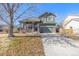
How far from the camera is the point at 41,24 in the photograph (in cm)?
182

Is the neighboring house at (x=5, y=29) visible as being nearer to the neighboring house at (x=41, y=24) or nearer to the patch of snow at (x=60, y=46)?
the neighboring house at (x=41, y=24)

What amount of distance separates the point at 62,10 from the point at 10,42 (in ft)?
1.88

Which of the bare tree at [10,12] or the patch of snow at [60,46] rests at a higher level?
the bare tree at [10,12]

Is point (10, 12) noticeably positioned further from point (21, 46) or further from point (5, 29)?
point (21, 46)

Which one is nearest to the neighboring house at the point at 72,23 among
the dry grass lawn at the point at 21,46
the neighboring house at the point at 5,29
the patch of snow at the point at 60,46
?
the patch of snow at the point at 60,46

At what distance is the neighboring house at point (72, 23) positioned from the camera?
1.77 m

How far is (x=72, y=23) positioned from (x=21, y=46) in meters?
0.53

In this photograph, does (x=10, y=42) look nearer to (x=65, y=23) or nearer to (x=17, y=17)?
(x=17, y=17)

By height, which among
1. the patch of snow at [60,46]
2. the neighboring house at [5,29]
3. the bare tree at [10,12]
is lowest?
the patch of snow at [60,46]

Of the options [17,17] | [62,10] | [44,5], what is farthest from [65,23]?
[17,17]

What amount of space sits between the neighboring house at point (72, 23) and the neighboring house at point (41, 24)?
0.11 meters

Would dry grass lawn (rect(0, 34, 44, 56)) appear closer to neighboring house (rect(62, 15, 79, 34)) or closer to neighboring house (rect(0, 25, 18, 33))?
neighboring house (rect(0, 25, 18, 33))

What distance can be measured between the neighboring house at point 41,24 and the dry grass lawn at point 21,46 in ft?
0.31

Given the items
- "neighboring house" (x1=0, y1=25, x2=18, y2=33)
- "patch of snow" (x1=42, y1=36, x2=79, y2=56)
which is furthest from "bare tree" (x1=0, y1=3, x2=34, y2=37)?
"patch of snow" (x1=42, y1=36, x2=79, y2=56)
